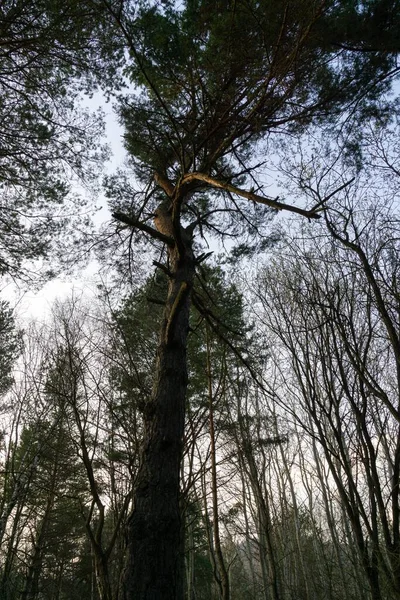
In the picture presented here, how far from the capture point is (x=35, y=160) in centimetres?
495

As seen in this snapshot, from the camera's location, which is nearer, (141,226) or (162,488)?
(162,488)

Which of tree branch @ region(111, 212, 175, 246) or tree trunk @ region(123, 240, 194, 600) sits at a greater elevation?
tree branch @ region(111, 212, 175, 246)

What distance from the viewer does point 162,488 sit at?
188 centimetres

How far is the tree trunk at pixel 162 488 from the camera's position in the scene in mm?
1609

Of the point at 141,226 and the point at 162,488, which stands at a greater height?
the point at 141,226

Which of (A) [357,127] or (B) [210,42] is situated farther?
(A) [357,127]

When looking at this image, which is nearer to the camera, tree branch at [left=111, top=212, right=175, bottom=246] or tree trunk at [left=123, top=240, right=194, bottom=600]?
tree trunk at [left=123, top=240, right=194, bottom=600]

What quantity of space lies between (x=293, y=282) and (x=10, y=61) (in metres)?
4.79

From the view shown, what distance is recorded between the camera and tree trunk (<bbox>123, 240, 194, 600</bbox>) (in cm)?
Answer: 161

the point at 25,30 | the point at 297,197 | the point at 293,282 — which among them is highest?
the point at 25,30

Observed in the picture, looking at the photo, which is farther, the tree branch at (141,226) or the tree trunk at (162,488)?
the tree branch at (141,226)

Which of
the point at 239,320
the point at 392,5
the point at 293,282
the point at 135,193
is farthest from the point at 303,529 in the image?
the point at 392,5

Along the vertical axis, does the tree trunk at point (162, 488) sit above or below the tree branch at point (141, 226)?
below

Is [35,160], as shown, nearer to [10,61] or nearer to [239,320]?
[10,61]
